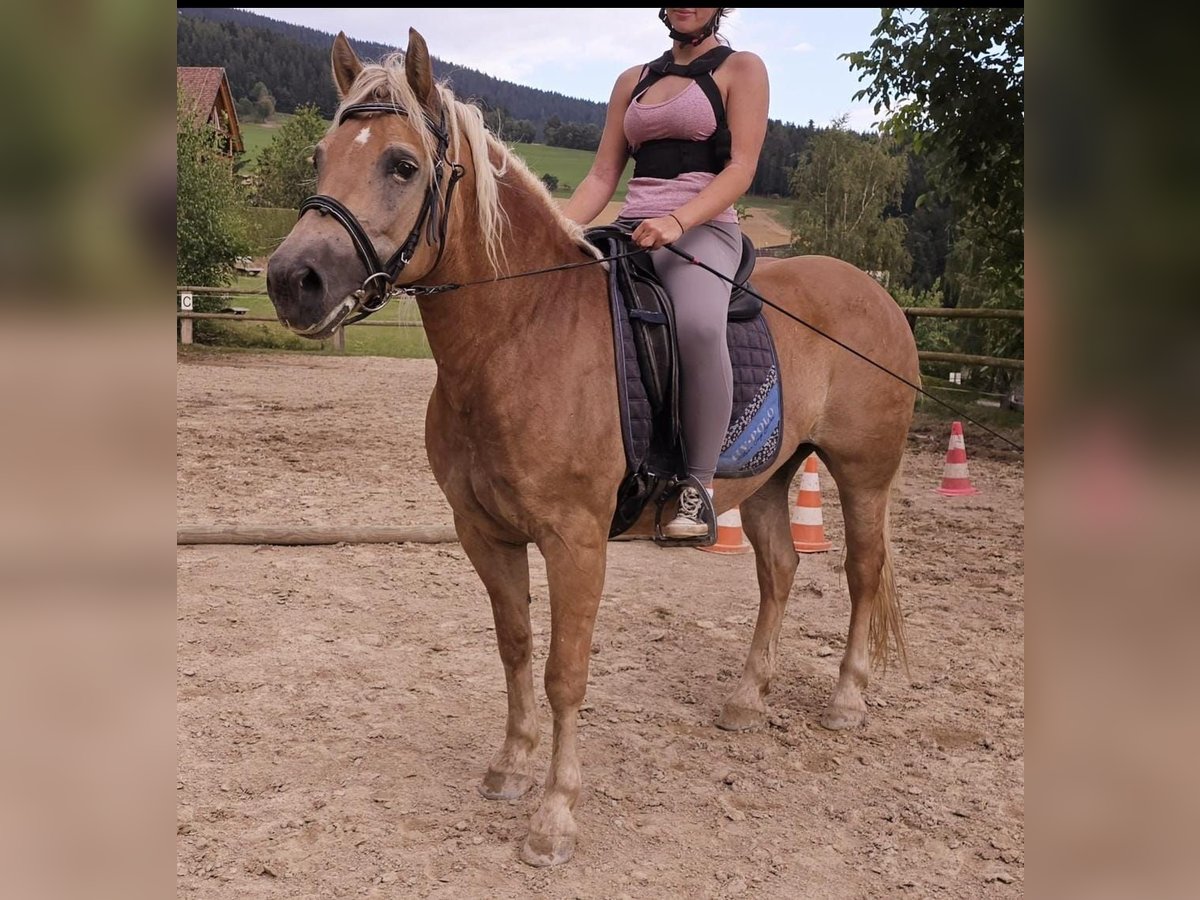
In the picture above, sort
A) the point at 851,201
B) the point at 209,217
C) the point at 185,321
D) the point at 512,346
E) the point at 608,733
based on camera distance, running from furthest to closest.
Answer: the point at 851,201, the point at 209,217, the point at 185,321, the point at 608,733, the point at 512,346

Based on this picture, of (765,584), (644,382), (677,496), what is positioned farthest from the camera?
(765,584)

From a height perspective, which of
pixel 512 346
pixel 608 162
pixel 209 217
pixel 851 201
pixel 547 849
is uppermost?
pixel 851 201

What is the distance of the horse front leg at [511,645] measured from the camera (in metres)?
3.23

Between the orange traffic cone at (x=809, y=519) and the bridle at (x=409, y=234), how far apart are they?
14.0 feet

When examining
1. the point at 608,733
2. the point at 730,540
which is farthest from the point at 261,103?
the point at 608,733

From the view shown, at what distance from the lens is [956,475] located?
816 cm

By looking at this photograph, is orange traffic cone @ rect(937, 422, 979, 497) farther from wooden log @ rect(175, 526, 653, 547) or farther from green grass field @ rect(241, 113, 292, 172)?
green grass field @ rect(241, 113, 292, 172)

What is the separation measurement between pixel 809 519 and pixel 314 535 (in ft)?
10.9

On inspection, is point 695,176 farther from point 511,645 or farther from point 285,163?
point 285,163

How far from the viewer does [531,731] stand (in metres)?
3.40

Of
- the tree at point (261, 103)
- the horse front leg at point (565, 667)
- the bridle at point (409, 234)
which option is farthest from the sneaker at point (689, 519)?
the tree at point (261, 103)
